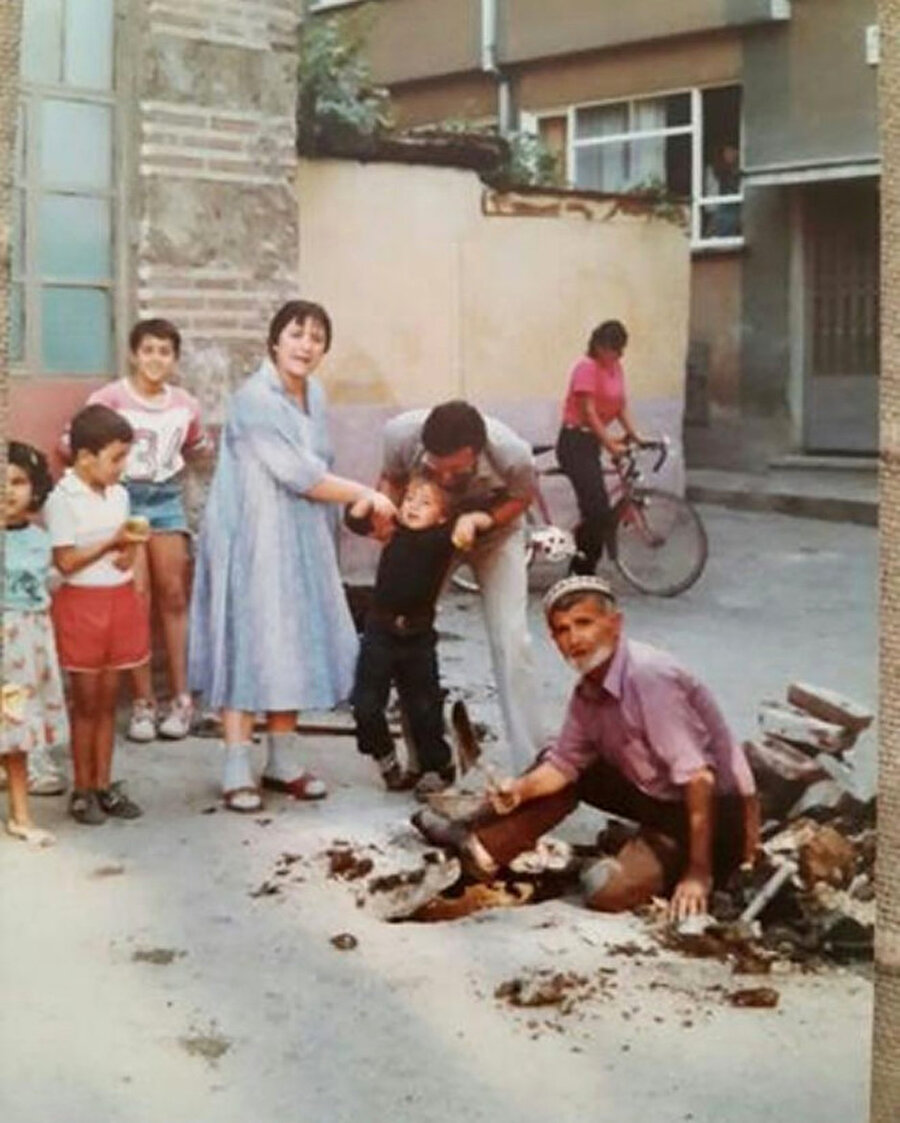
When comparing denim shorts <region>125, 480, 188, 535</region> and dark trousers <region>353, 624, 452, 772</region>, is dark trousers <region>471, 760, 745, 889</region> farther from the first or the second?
denim shorts <region>125, 480, 188, 535</region>

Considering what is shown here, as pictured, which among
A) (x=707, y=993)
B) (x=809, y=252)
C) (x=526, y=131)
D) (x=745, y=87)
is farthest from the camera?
(x=745, y=87)

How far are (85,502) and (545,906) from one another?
3.70 feet

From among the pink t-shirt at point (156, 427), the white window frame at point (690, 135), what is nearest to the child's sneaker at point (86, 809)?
the pink t-shirt at point (156, 427)

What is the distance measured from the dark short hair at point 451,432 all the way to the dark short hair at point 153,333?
845 mm

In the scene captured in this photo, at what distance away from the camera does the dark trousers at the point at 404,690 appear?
3.88 meters

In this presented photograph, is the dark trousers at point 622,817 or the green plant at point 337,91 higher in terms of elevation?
the green plant at point 337,91

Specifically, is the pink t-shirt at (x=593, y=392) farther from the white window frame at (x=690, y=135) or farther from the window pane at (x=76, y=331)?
the window pane at (x=76, y=331)

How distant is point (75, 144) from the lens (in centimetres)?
419

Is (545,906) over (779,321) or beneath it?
beneath

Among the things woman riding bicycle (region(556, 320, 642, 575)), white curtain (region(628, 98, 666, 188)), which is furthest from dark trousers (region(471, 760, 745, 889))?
white curtain (region(628, 98, 666, 188))

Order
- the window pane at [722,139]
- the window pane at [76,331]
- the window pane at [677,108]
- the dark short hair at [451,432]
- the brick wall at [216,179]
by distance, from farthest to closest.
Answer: the window pane at [722,139] < the window pane at [677,108] < the brick wall at [216,179] < the window pane at [76,331] < the dark short hair at [451,432]

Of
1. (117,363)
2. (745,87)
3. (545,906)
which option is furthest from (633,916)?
(745,87)

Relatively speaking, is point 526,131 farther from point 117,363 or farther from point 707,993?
point 707,993

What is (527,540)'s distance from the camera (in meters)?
3.69
